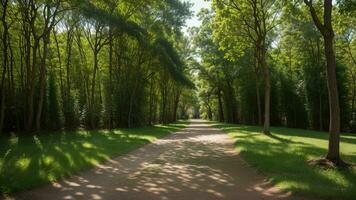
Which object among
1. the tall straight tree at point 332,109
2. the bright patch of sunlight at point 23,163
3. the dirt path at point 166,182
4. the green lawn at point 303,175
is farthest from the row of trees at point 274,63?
the bright patch of sunlight at point 23,163

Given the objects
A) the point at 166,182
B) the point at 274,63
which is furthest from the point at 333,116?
the point at 274,63

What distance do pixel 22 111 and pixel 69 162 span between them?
1938 cm

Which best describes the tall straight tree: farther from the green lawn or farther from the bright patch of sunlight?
the bright patch of sunlight

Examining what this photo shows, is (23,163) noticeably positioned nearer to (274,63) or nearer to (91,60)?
(91,60)

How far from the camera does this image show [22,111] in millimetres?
28719

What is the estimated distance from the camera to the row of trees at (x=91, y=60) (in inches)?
1065

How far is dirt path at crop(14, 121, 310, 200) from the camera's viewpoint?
25.2ft

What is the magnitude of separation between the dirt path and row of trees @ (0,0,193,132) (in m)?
14.3

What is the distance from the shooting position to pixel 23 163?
11.0 meters

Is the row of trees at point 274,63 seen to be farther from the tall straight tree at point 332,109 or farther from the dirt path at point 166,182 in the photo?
the dirt path at point 166,182

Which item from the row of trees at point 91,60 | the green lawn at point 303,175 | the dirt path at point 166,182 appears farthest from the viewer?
the row of trees at point 91,60

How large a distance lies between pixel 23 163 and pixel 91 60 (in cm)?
→ 3252

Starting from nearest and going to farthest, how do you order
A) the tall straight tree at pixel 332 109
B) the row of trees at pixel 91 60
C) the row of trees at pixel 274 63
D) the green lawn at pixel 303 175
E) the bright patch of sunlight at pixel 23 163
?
the green lawn at pixel 303 175 → the bright patch of sunlight at pixel 23 163 → the tall straight tree at pixel 332 109 → the row of trees at pixel 274 63 → the row of trees at pixel 91 60

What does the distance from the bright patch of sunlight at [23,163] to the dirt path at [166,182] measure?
1.65 meters
